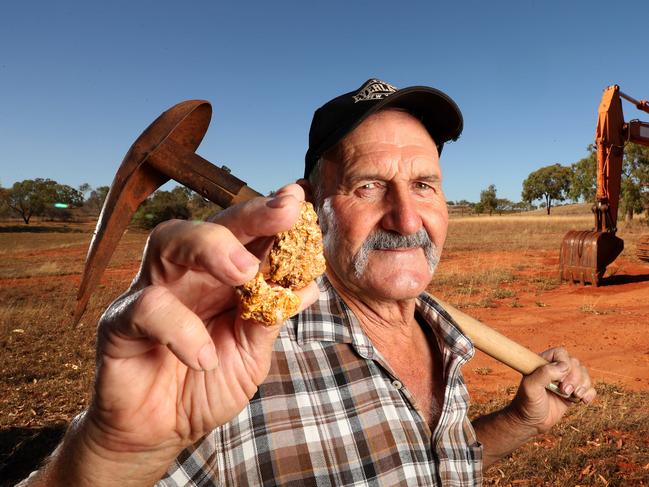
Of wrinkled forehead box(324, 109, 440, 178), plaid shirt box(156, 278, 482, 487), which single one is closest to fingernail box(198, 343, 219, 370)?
plaid shirt box(156, 278, 482, 487)

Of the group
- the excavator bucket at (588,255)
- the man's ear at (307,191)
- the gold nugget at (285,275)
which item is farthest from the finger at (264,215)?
→ the excavator bucket at (588,255)

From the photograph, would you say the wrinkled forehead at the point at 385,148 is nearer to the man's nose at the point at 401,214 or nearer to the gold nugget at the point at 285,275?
the man's nose at the point at 401,214

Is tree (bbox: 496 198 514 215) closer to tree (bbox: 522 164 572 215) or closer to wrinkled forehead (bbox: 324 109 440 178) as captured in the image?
tree (bbox: 522 164 572 215)

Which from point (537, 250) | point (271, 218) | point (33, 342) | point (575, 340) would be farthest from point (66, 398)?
point (537, 250)

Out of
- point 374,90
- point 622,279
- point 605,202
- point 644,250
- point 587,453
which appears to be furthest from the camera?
point 644,250

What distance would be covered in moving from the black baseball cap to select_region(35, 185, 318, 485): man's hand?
1093 millimetres

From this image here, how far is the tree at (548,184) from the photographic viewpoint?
70.7 metres

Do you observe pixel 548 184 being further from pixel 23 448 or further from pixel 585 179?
pixel 23 448

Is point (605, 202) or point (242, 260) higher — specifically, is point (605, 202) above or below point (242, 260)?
above

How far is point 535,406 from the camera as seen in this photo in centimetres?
237

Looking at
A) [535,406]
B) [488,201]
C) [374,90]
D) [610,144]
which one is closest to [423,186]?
[374,90]

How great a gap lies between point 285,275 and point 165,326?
15.1 inches

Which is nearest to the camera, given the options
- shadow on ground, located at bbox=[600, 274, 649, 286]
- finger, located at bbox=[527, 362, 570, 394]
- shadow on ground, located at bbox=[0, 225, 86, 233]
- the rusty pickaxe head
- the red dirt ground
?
the rusty pickaxe head

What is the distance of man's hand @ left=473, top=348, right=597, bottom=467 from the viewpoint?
93.6 inches
